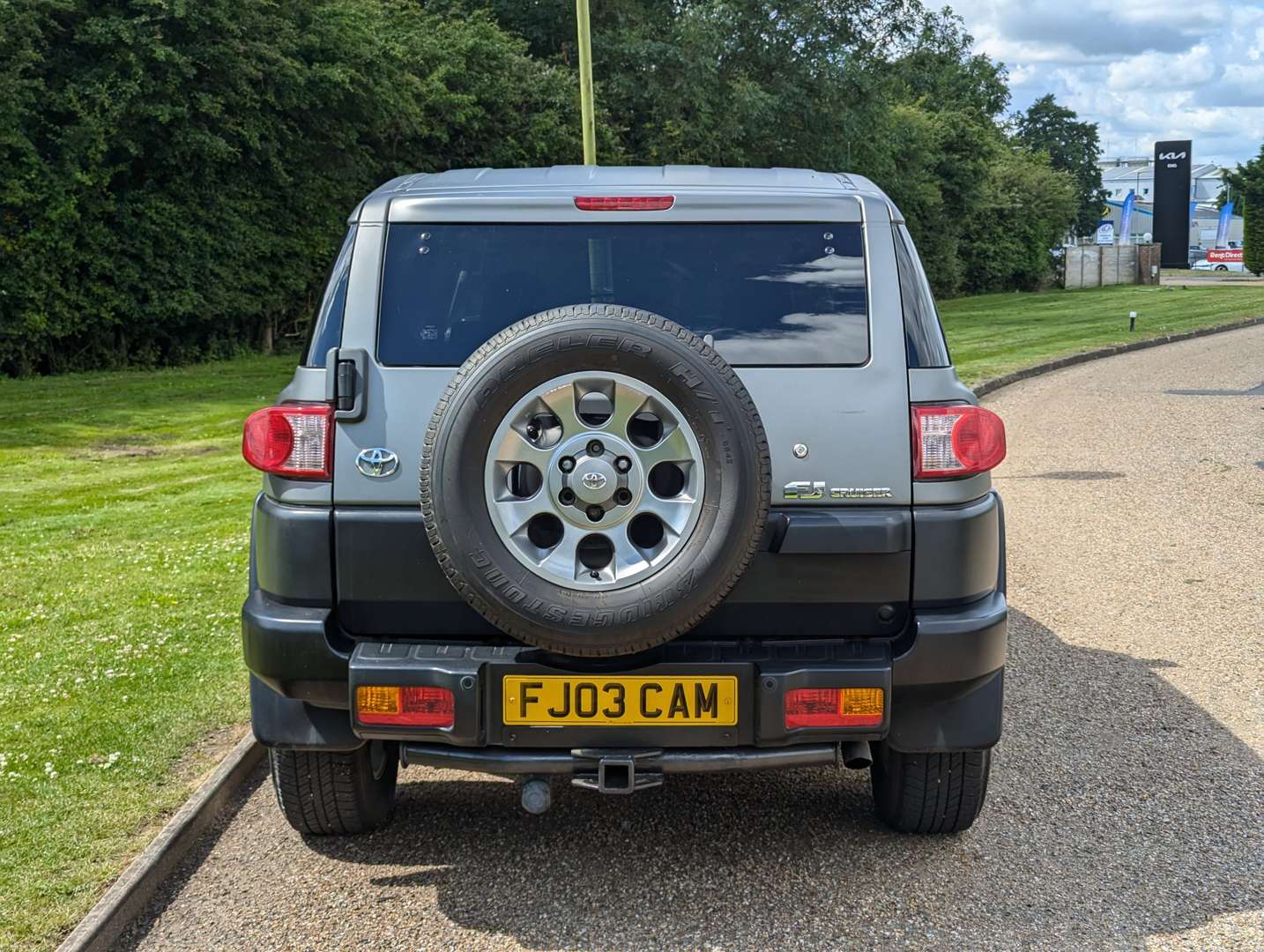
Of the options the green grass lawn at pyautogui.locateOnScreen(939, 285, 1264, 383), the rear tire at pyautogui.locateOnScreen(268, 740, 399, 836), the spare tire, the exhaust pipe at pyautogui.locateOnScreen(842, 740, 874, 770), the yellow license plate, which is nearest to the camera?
the spare tire

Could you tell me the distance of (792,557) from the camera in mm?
3740

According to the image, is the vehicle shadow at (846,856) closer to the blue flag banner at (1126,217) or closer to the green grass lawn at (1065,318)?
the green grass lawn at (1065,318)

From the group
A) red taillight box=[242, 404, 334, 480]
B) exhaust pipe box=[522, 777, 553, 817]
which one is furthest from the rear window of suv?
exhaust pipe box=[522, 777, 553, 817]

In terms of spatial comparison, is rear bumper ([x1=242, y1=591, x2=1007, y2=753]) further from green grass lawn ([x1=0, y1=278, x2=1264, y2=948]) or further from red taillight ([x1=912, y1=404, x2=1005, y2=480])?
green grass lawn ([x1=0, y1=278, x2=1264, y2=948])

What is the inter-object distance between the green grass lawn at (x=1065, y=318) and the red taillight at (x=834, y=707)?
635 inches

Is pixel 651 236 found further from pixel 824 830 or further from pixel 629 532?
pixel 824 830

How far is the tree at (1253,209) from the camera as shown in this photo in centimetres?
7088

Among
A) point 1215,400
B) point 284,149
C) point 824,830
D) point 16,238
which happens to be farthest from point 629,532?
point 284,149

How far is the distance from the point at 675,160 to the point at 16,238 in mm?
17145

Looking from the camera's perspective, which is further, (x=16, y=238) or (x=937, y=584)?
(x=16, y=238)

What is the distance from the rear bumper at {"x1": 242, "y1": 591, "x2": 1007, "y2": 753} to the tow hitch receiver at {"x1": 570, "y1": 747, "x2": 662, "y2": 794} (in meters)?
0.03

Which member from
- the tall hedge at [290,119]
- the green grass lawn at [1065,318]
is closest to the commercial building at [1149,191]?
the green grass lawn at [1065,318]

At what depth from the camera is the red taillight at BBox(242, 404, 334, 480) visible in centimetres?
378

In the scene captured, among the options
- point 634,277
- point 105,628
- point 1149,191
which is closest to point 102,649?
point 105,628
